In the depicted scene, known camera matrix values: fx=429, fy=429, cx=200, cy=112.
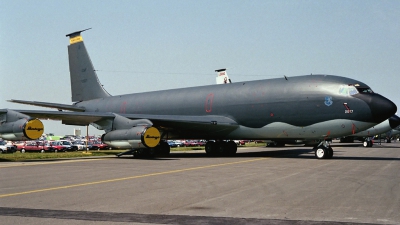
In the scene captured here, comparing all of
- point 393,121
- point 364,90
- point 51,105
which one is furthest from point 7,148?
point 393,121

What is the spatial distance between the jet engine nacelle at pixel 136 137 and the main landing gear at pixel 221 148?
6393 millimetres

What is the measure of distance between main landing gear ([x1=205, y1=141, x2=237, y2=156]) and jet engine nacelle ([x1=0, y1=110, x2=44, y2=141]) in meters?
11.7

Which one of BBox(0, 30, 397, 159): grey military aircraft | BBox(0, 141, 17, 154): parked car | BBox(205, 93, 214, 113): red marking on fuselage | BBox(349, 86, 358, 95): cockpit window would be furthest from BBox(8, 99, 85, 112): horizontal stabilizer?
BBox(349, 86, 358, 95): cockpit window

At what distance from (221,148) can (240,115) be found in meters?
4.89

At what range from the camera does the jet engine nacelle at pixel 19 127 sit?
2297cm

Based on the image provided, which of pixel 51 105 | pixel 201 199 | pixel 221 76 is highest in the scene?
pixel 221 76

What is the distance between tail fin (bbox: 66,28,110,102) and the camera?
36906 millimetres

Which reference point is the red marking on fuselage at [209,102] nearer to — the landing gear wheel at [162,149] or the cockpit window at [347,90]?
the landing gear wheel at [162,149]

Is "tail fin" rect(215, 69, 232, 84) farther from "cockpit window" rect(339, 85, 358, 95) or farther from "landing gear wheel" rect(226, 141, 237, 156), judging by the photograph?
"cockpit window" rect(339, 85, 358, 95)

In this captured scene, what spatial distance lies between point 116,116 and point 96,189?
609 inches

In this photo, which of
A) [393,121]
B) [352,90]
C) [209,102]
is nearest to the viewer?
[352,90]

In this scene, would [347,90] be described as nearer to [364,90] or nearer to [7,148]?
[364,90]

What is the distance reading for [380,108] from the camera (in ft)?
71.3

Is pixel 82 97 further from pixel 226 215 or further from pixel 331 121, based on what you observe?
pixel 226 215
